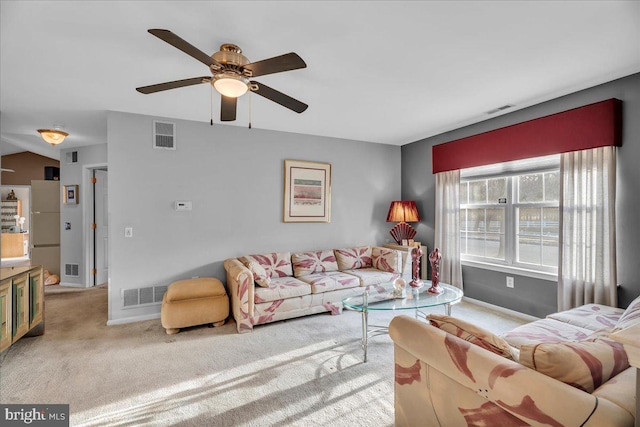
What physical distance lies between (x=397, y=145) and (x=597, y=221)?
3.14m

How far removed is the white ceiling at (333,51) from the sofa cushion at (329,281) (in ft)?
6.90

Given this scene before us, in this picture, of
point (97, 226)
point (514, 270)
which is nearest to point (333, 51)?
point (514, 270)

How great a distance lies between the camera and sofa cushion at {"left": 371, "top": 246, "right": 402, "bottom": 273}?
4.37 metres

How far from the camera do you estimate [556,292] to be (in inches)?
130

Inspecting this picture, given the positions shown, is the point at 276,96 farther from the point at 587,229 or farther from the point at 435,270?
the point at 587,229

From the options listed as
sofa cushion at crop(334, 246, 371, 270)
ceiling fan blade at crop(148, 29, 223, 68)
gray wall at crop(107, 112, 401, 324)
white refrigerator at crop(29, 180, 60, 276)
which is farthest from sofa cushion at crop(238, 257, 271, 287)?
white refrigerator at crop(29, 180, 60, 276)

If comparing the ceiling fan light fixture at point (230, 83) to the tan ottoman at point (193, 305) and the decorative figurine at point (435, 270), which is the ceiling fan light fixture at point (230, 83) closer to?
the tan ottoman at point (193, 305)

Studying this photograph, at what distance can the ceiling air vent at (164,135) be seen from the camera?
3711 millimetres

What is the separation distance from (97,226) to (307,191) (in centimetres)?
390

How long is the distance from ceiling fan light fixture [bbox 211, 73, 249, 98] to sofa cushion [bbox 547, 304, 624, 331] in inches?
121

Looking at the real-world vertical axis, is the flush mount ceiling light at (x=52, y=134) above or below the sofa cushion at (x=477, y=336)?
above

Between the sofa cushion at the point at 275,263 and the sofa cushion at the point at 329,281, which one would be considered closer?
the sofa cushion at the point at 329,281

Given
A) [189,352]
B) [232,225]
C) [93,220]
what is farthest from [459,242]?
[93,220]

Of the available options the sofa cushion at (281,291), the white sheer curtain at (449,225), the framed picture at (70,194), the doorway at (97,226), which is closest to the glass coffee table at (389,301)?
the sofa cushion at (281,291)
